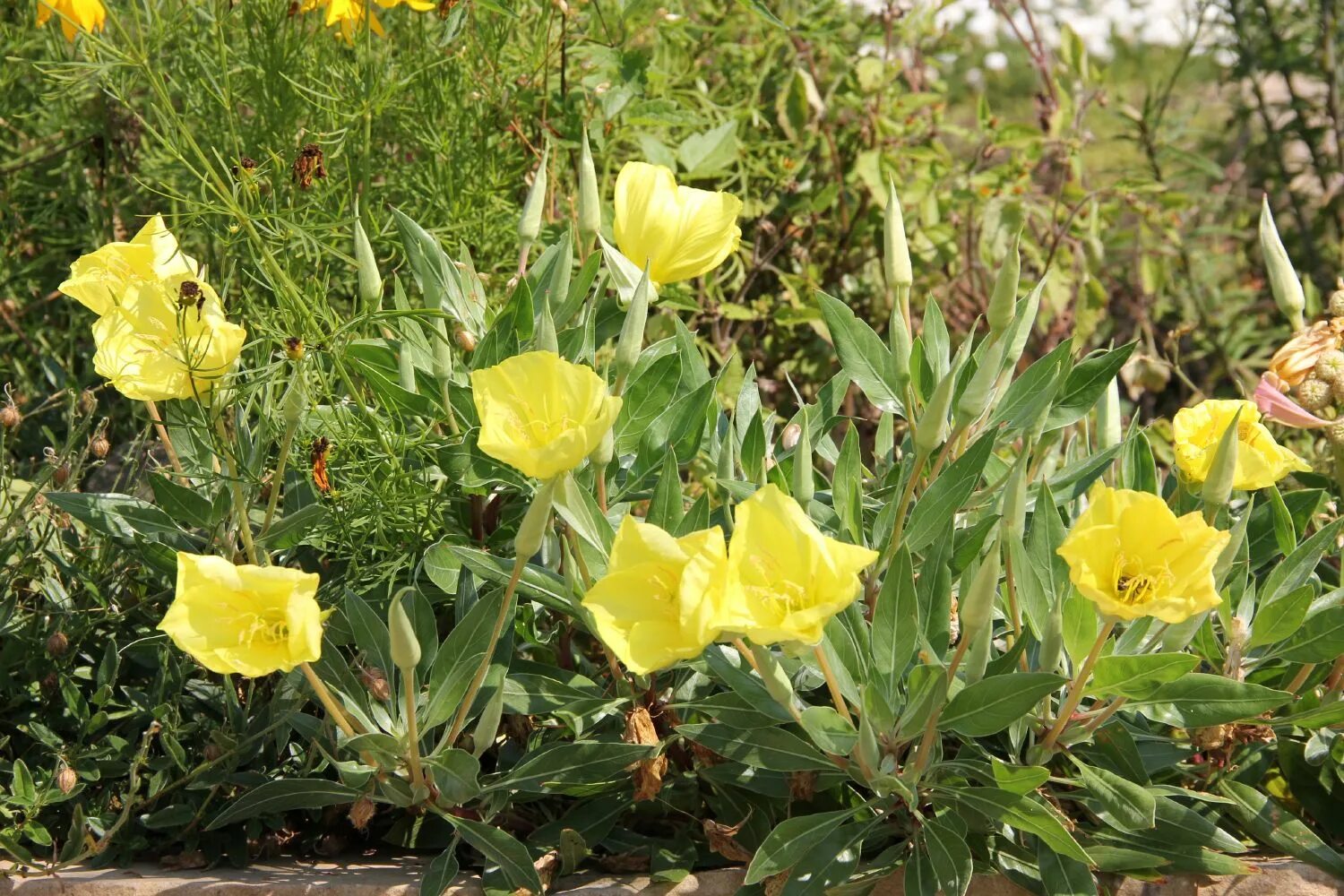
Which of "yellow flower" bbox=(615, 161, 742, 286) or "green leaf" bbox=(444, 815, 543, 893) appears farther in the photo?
"yellow flower" bbox=(615, 161, 742, 286)

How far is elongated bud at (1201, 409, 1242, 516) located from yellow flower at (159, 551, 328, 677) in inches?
28.5

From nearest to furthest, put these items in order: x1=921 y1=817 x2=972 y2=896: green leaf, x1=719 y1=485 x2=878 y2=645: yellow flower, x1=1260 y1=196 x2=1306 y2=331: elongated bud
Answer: x1=719 y1=485 x2=878 y2=645: yellow flower < x1=921 y1=817 x2=972 y2=896: green leaf < x1=1260 y1=196 x2=1306 y2=331: elongated bud

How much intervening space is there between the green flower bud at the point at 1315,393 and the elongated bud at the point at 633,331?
2.23 feet

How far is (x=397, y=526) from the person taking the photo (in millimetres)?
1356

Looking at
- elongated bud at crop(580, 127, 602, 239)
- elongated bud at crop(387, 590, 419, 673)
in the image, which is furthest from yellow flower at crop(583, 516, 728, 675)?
elongated bud at crop(580, 127, 602, 239)

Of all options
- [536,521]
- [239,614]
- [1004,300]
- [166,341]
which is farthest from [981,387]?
[166,341]

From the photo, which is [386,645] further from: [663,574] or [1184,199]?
[1184,199]

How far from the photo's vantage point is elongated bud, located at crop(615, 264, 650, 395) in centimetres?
116

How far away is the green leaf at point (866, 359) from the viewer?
1361 millimetres

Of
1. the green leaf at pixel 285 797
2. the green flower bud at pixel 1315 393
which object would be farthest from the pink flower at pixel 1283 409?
the green leaf at pixel 285 797

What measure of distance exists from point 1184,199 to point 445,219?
1.69 meters

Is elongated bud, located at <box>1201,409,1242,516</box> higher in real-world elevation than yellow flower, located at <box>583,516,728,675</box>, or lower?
higher

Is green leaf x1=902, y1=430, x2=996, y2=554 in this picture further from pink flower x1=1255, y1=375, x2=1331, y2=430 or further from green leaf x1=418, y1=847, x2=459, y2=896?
green leaf x1=418, y1=847, x2=459, y2=896

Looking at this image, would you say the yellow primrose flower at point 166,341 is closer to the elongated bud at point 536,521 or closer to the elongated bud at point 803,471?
the elongated bud at point 536,521
